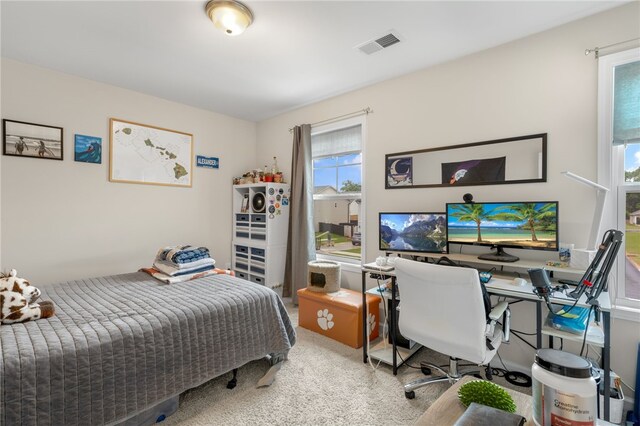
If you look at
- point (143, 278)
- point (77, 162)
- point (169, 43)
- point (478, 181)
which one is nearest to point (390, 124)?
point (478, 181)

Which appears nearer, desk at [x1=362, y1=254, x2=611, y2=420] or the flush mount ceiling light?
desk at [x1=362, y1=254, x2=611, y2=420]

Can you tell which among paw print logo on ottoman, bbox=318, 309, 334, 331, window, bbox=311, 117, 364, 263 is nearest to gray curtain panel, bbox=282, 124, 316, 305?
window, bbox=311, 117, 364, 263

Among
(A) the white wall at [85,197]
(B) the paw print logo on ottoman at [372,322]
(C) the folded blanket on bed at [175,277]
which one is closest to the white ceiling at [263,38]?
(A) the white wall at [85,197]

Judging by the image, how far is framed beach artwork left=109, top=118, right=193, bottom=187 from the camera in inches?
125

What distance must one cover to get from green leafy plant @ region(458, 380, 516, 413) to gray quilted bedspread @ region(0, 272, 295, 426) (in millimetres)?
1420

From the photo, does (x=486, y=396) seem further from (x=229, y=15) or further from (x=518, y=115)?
(x=229, y=15)

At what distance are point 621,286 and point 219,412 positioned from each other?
2.61 metres

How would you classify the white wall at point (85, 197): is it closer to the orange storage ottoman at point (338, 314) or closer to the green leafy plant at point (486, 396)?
the orange storage ottoman at point (338, 314)

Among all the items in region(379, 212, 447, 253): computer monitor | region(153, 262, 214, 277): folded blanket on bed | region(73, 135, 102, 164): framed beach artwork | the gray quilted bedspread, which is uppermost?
region(73, 135, 102, 164): framed beach artwork

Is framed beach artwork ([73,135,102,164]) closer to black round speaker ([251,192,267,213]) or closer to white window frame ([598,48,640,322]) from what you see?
black round speaker ([251,192,267,213])

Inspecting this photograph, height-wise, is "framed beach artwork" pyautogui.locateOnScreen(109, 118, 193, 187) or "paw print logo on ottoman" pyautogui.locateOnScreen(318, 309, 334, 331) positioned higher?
"framed beach artwork" pyautogui.locateOnScreen(109, 118, 193, 187)

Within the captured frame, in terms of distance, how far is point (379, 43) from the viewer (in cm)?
232

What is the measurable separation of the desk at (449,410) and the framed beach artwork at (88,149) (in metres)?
3.51

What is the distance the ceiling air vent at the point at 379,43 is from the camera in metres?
2.23
